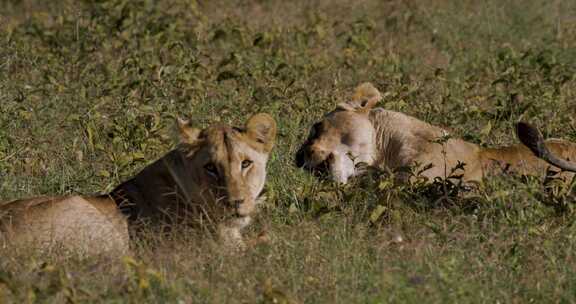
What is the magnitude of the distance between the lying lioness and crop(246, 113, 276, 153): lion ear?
658mm

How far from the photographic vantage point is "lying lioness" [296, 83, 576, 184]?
534cm

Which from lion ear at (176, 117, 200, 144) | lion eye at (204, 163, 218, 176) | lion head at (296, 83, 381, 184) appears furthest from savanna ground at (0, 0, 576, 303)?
lion ear at (176, 117, 200, 144)

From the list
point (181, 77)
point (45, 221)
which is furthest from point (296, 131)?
point (45, 221)

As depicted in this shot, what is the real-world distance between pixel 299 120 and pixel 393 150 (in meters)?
1.01

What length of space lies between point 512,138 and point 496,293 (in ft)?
8.56

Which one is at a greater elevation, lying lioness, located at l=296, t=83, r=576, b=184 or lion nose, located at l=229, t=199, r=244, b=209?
lion nose, located at l=229, t=199, r=244, b=209

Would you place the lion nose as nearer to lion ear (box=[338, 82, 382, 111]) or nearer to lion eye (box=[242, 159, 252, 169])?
lion eye (box=[242, 159, 252, 169])

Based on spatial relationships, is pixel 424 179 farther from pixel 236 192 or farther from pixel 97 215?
pixel 97 215

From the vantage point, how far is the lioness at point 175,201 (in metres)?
4.51

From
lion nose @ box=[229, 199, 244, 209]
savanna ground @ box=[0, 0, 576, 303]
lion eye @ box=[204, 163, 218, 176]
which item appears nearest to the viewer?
savanna ground @ box=[0, 0, 576, 303]

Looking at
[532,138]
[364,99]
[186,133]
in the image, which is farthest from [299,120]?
[532,138]

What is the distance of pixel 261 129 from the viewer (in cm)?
472

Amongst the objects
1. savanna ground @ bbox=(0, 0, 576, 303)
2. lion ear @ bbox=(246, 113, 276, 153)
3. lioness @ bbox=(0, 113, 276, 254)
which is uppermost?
lion ear @ bbox=(246, 113, 276, 153)

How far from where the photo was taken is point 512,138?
647cm
